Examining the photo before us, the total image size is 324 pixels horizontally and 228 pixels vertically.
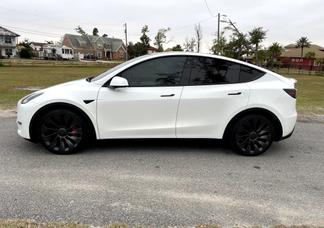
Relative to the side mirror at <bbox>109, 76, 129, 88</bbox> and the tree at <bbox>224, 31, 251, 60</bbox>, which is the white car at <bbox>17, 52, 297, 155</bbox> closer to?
the side mirror at <bbox>109, 76, 129, 88</bbox>

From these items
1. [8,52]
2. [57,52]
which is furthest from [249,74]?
[57,52]

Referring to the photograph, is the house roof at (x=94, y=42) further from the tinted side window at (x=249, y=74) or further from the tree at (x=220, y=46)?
the tinted side window at (x=249, y=74)

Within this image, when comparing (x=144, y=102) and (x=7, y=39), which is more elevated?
(x=7, y=39)

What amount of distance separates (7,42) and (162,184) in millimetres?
84463

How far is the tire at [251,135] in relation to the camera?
500 centimetres

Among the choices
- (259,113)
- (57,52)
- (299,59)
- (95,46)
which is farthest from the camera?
(95,46)

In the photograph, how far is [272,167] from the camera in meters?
4.62

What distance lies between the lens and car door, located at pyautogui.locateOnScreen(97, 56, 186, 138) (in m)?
4.75

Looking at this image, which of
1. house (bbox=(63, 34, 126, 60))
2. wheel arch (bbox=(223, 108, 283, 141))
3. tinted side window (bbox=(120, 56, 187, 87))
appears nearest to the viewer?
tinted side window (bbox=(120, 56, 187, 87))

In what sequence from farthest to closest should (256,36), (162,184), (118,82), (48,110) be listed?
1. (256,36)
2. (48,110)
3. (118,82)
4. (162,184)

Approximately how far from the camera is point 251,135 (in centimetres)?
503

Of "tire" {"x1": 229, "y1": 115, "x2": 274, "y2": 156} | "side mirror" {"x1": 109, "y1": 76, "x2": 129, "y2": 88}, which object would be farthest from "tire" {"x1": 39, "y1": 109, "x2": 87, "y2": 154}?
"tire" {"x1": 229, "y1": 115, "x2": 274, "y2": 156}

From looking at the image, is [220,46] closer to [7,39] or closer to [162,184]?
[162,184]

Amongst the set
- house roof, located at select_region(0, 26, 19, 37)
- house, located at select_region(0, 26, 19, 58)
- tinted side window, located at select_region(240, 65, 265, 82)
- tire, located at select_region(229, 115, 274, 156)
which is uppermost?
house roof, located at select_region(0, 26, 19, 37)
